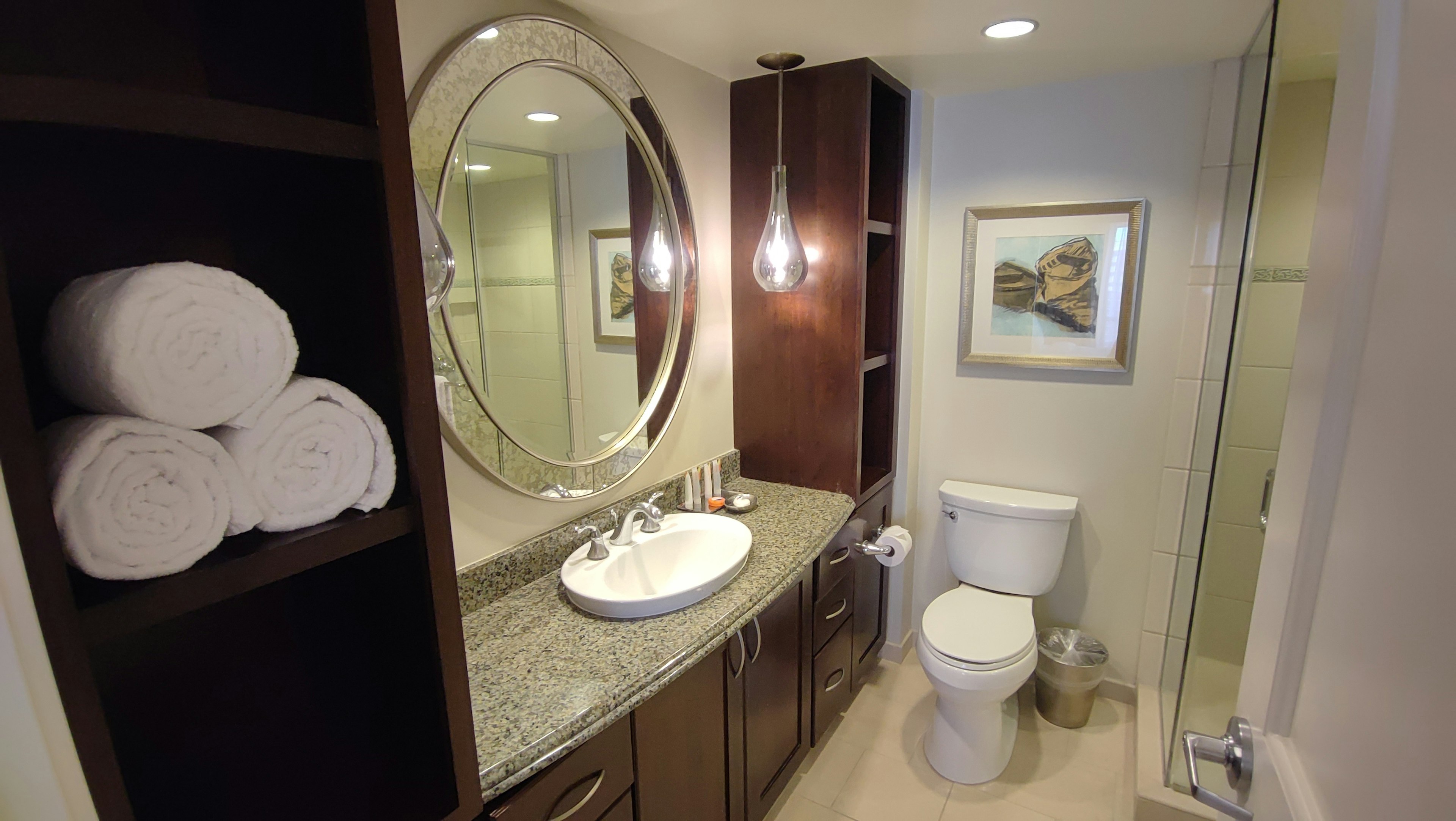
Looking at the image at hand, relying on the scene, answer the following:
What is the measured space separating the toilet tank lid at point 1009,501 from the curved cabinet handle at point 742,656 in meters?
1.16

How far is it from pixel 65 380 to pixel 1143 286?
2507 mm

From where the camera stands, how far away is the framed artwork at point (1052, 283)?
216 cm

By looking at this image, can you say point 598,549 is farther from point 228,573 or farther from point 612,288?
A: point 228,573

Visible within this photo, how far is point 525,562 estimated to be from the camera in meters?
1.52

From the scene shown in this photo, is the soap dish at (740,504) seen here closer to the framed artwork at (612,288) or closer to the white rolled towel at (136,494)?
the framed artwork at (612,288)

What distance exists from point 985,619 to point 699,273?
1436 millimetres

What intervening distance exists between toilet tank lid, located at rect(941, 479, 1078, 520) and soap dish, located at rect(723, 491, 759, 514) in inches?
31.5

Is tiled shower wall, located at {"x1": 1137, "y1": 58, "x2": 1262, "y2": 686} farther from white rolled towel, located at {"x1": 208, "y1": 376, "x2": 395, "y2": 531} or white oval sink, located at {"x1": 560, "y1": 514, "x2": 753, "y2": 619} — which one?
white rolled towel, located at {"x1": 208, "y1": 376, "x2": 395, "y2": 531}

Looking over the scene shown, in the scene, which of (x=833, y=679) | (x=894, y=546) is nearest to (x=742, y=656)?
(x=833, y=679)

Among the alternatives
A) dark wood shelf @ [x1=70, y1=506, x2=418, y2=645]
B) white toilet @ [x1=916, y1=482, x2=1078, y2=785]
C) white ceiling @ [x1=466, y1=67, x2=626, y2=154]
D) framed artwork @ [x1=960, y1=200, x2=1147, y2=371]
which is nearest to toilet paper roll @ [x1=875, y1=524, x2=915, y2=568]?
white toilet @ [x1=916, y1=482, x2=1078, y2=785]

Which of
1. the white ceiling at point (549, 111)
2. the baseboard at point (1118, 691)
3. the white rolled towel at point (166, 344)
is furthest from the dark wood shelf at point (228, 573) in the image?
the baseboard at point (1118, 691)

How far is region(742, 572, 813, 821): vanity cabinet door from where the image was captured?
1.60 metres

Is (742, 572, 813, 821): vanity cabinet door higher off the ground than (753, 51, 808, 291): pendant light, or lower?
lower

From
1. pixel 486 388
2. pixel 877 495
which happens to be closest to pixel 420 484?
pixel 486 388
